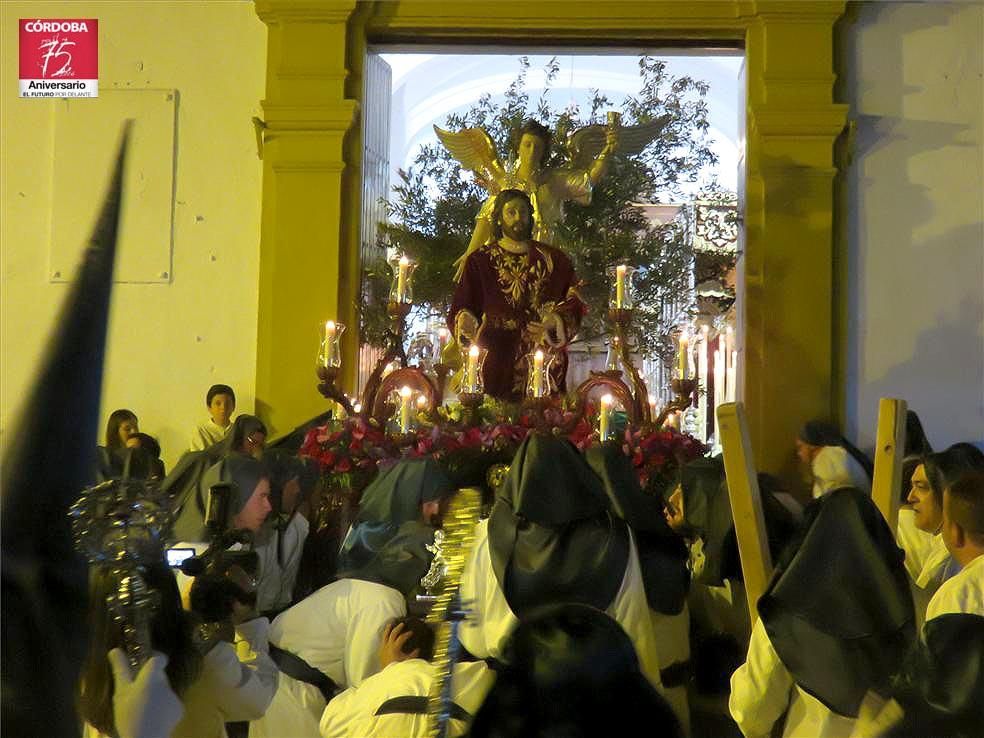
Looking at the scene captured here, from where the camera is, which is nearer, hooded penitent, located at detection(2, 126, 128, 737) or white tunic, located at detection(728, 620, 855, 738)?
hooded penitent, located at detection(2, 126, 128, 737)

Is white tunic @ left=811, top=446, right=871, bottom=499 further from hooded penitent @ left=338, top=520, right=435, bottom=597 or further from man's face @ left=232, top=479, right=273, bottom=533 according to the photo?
man's face @ left=232, top=479, right=273, bottom=533

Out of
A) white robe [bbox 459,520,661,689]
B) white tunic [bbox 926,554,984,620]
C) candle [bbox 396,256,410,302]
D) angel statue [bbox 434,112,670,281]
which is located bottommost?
white robe [bbox 459,520,661,689]

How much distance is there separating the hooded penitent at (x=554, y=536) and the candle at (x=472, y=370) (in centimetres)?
230

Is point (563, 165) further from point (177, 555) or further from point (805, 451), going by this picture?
point (177, 555)

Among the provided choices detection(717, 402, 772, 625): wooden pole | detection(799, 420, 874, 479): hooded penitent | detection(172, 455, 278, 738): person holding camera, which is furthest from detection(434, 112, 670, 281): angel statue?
detection(172, 455, 278, 738): person holding camera

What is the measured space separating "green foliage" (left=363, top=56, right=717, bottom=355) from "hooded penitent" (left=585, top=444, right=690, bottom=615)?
16.8ft

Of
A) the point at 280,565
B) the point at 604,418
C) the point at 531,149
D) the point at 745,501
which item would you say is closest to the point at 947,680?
the point at 745,501

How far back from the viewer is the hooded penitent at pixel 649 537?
16.7 feet

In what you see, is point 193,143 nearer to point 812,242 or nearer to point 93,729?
point 812,242

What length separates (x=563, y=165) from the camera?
9.90m

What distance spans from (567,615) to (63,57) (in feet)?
26.6

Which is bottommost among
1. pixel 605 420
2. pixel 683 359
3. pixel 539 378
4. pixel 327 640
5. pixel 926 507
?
pixel 327 640

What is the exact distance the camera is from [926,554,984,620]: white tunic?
3.74 m

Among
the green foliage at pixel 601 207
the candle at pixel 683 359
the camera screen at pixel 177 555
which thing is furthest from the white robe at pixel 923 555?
the green foliage at pixel 601 207
